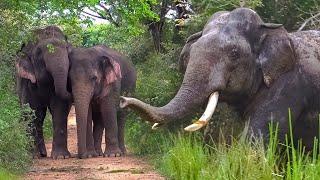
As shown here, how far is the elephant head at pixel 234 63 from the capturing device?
7.85 meters

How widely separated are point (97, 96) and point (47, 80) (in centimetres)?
111

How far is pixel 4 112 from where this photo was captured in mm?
10844

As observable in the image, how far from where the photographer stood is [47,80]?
557 inches

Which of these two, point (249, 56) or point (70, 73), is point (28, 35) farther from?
point (249, 56)

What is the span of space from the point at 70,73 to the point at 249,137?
6.79 m

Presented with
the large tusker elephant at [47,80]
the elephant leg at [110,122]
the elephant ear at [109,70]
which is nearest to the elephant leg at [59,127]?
the large tusker elephant at [47,80]

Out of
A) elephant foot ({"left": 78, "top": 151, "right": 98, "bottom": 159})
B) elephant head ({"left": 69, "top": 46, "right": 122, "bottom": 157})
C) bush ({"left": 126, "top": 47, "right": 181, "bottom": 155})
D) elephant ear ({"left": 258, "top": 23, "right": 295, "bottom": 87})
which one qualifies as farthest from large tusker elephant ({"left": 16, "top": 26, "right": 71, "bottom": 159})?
elephant ear ({"left": 258, "top": 23, "right": 295, "bottom": 87})

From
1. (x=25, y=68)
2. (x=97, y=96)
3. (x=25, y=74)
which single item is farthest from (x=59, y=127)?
(x=25, y=68)

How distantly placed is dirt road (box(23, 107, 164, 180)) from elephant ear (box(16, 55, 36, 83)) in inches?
64.0

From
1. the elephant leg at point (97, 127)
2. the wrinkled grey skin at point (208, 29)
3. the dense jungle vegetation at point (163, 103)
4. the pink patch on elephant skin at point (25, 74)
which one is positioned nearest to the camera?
the dense jungle vegetation at point (163, 103)

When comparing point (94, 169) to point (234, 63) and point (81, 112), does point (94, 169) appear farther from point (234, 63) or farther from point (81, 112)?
point (234, 63)

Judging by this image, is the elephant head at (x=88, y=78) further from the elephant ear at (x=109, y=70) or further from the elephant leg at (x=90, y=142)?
the elephant leg at (x=90, y=142)

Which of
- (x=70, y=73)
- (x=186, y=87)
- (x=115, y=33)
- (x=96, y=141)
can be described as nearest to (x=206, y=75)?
(x=186, y=87)

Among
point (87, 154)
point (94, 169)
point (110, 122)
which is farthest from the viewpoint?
point (110, 122)
